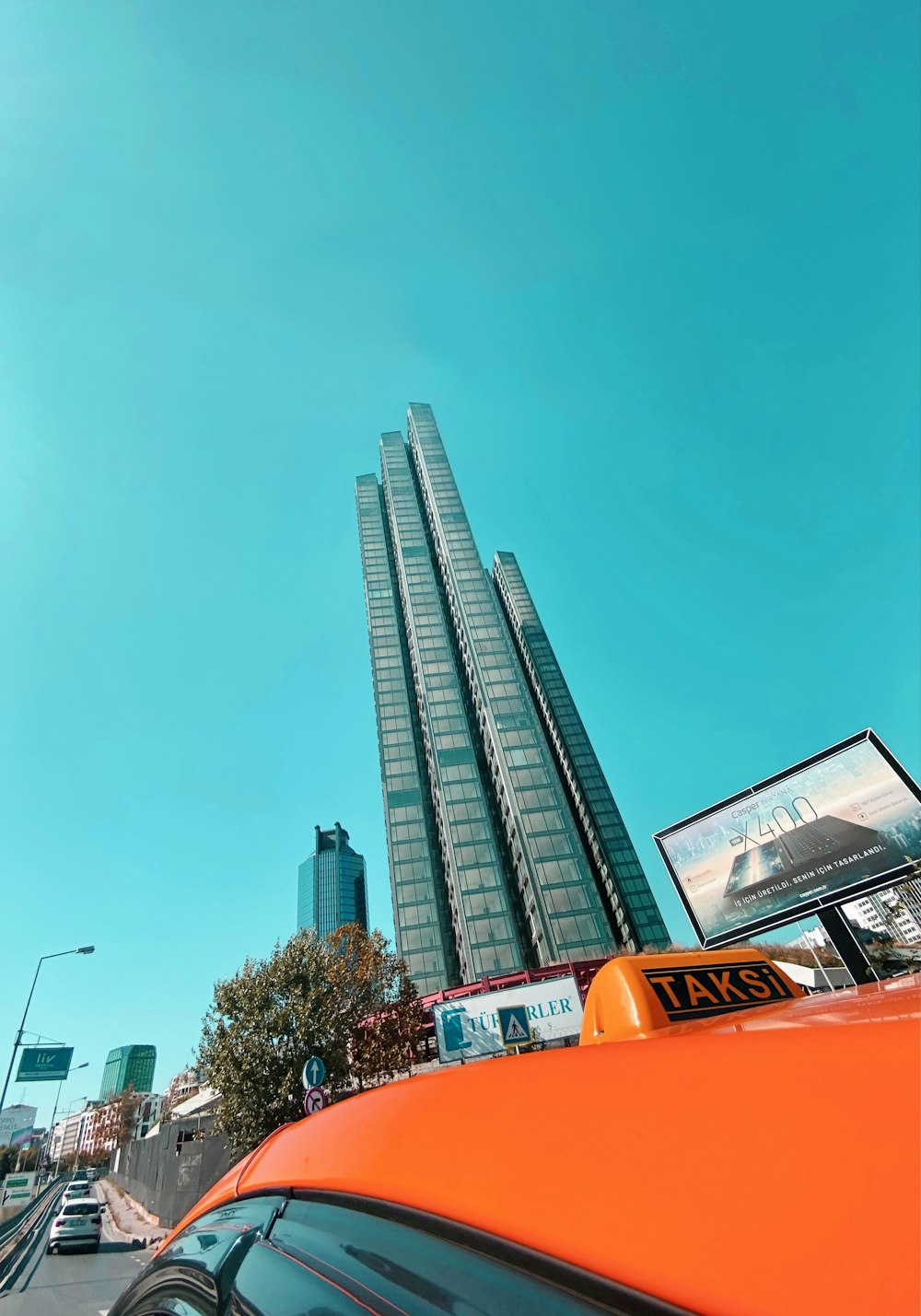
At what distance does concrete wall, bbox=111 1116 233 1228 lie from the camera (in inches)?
599

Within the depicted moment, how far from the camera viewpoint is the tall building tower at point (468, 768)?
46000 mm

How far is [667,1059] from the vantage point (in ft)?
2.51

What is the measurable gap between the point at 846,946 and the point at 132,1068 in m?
211

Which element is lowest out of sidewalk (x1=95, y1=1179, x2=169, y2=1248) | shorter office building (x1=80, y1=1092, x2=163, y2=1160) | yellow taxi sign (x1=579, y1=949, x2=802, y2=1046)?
sidewalk (x1=95, y1=1179, x2=169, y2=1248)

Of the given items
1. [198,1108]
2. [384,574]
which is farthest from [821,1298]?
[384,574]

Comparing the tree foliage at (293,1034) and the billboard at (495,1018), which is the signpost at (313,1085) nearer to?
the tree foliage at (293,1034)

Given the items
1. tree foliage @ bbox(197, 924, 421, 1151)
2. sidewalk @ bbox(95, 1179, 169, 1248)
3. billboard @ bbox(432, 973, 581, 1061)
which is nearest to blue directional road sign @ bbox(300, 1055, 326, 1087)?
tree foliage @ bbox(197, 924, 421, 1151)

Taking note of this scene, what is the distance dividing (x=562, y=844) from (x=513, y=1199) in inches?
1968

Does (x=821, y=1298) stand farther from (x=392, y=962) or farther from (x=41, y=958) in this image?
(x=41, y=958)

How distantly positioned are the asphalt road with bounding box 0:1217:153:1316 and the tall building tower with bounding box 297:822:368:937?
121443mm

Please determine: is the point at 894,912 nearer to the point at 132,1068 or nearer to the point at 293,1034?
the point at 293,1034

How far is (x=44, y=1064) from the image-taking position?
3338 centimetres

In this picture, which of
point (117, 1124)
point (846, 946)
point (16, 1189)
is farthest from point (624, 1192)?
point (117, 1124)

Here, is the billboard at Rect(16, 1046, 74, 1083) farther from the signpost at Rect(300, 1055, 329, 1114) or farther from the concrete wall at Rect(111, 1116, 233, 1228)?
the signpost at Rect(300, 1055, 329, 1114)
